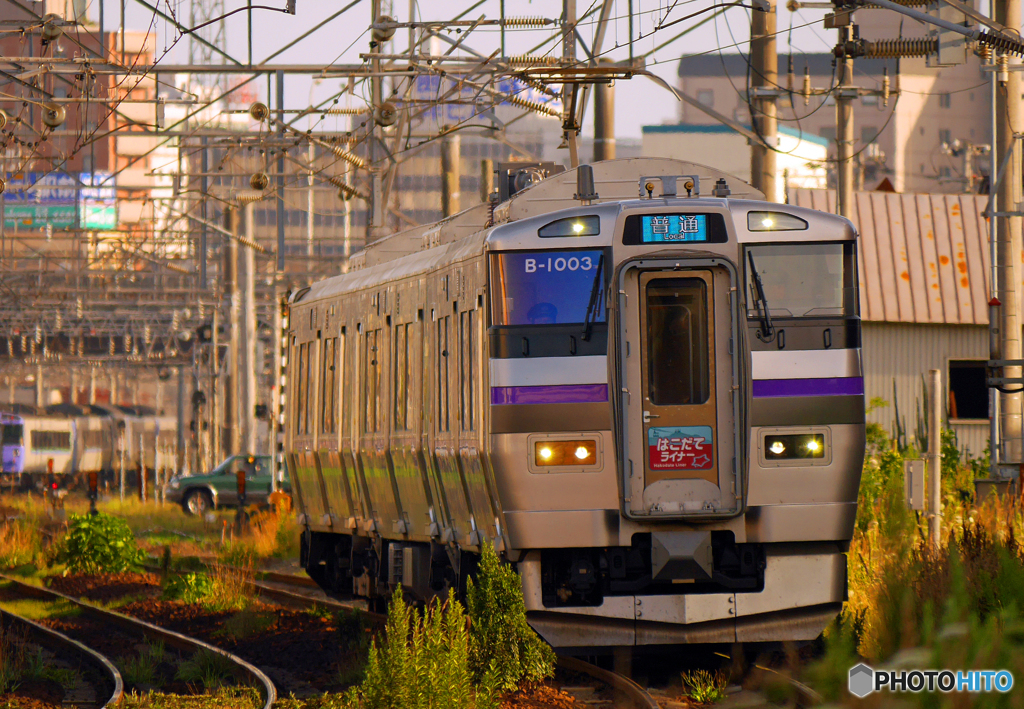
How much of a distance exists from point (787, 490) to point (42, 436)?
2035 inches

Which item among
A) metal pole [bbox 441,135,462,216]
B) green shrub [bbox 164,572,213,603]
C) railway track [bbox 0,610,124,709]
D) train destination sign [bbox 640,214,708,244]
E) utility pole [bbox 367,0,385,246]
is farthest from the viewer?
metal pole [bbox 441,135,462,216]

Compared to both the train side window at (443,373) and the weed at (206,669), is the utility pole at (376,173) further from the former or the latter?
the train side window at (443,373)

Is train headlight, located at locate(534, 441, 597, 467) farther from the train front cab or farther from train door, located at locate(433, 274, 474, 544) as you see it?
train door, located at locate(433, 274, 474, 544)

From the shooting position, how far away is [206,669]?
13945mm

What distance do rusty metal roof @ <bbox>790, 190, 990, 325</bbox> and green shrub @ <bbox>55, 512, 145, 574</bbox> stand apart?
1129 cm

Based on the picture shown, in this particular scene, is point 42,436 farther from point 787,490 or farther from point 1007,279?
point 787,490

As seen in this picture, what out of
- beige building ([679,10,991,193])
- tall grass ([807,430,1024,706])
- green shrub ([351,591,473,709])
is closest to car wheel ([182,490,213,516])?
tall grass ([807,430,1024,706])

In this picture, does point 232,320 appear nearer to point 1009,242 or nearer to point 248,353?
point 248,353

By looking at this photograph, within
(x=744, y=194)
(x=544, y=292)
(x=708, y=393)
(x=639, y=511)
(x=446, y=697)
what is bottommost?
(x=446, y=697)

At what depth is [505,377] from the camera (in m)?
11.1

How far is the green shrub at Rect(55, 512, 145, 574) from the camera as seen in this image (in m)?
24.6

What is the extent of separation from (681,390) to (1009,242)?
6.97m

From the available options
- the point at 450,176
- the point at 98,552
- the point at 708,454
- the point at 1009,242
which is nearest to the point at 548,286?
the point at 708,454

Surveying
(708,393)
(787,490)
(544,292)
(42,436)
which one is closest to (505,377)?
(544,292)
